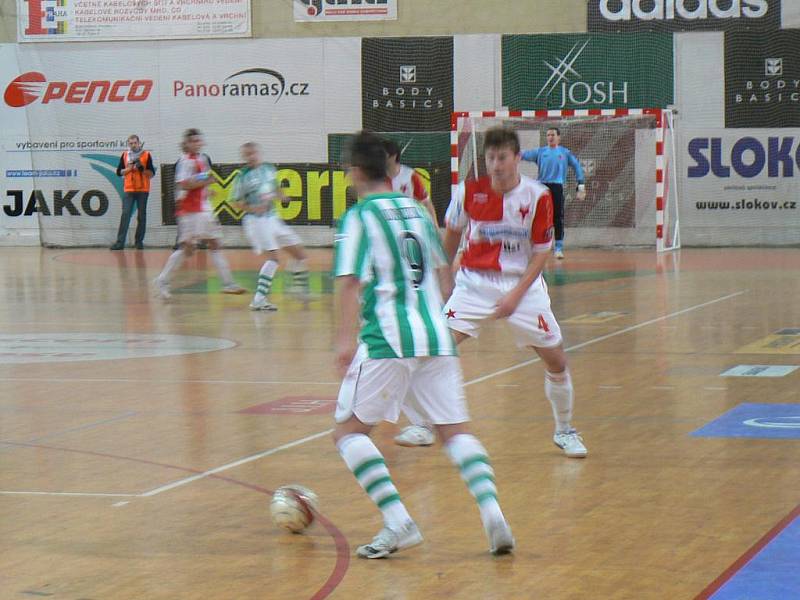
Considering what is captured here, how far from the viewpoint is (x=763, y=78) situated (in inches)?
1103

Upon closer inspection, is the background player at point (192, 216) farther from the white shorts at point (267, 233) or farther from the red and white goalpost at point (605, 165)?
the red and white goalpost at point (605, 165)

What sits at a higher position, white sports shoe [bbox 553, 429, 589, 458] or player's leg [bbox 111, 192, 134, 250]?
player's leg [bbox 111, 192, 134, 250]

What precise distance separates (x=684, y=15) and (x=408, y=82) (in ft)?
18.7

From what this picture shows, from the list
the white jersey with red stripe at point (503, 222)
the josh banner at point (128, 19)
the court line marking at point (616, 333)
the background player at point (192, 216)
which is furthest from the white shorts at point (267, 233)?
the josh banner at point (128, 19)

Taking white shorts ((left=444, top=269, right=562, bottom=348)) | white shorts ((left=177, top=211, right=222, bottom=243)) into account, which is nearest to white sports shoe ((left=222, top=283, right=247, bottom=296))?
white shorts ((left=177, top=211, right=222, bottom=243))

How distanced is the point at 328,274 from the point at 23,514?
52.5ft

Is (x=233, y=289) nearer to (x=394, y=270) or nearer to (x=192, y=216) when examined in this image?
(x=192, y=216)

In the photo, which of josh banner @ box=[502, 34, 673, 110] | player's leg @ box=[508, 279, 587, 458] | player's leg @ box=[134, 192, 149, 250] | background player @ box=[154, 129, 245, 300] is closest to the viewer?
player's leg @ box=[508, 279, 587, 458]

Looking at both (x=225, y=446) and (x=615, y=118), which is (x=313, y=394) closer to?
(x=225, y=446)

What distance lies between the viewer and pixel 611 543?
19.8 feet

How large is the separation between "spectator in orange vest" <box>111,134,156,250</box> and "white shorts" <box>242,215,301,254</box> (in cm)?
1231

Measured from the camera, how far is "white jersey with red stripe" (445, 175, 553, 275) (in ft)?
25.9

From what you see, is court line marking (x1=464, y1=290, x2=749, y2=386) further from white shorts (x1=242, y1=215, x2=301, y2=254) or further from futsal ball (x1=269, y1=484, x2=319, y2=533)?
white shorts (x1=242, y1=215, x2=301, y2=254)

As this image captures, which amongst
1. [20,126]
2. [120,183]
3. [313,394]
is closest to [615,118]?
[120,183]
